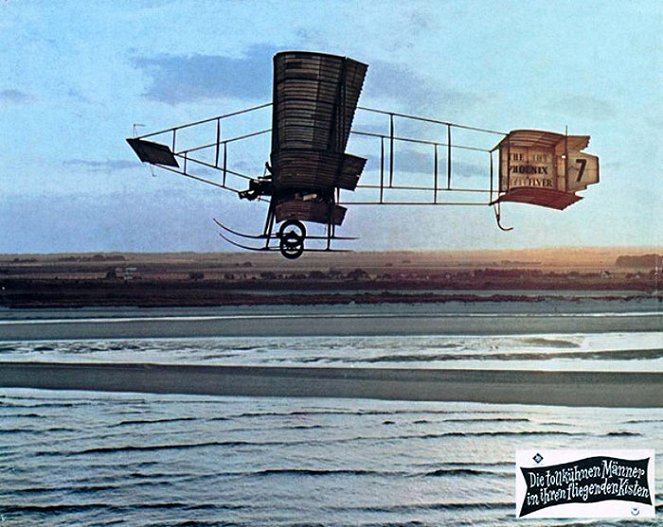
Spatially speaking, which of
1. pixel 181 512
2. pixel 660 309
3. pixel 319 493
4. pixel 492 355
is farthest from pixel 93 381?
pixel 660 309

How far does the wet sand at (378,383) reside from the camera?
6250mm

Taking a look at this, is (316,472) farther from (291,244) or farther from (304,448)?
(291,244)

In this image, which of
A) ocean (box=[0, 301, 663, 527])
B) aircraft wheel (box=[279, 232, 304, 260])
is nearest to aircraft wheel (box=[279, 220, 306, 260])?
aircraft wheel (box=[279, 232, 304, 260])

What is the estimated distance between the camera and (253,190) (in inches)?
210

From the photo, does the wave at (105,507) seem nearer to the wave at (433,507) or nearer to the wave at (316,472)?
the wave at (316,472)

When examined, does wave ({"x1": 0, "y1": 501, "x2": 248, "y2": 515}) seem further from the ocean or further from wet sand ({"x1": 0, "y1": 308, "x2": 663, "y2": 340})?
wet sand ({"x1": 0, "y1": 308, "x2": 663, "y2": 340})

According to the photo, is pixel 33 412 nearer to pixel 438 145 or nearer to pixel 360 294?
pixel 438 145

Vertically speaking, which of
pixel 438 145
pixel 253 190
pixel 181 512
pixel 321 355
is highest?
pixel 438 145

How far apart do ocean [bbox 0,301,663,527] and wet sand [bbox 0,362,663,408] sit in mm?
144

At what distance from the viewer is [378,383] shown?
664 centimetres

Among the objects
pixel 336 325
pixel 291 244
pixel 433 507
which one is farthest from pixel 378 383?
pixel 291 244

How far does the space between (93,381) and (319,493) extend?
11.0 ft

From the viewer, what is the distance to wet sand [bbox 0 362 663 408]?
6.25 m

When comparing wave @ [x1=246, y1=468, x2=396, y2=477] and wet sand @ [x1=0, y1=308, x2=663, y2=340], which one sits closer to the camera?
wave @ [x1=246, y1=468, x2=396, y2=477]
